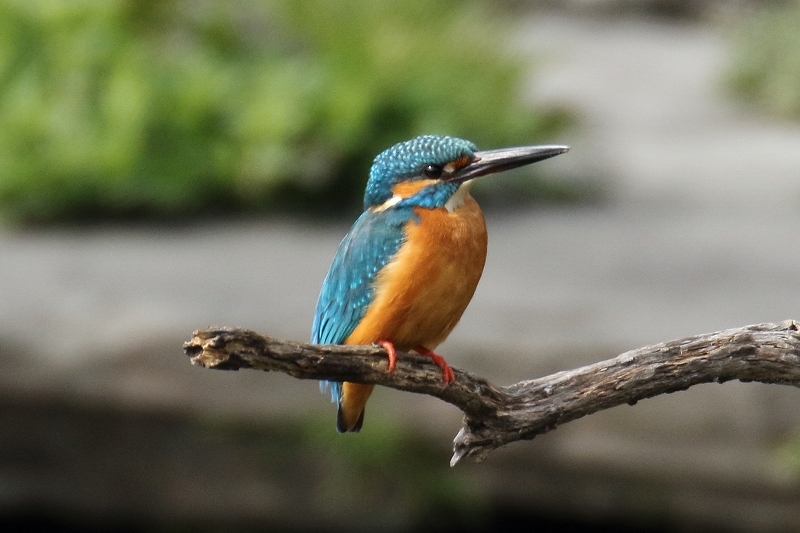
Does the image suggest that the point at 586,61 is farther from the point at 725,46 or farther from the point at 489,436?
the point at 489,436

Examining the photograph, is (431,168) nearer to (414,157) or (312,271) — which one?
(414,157)

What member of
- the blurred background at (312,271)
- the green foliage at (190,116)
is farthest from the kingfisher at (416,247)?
the green foliage at (190,116)

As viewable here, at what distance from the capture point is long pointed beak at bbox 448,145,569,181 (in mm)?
2453

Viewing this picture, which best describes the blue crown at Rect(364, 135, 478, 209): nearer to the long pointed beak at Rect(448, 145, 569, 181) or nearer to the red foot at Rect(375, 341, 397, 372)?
the long pointed beak at Rect(448, 145, 569, 181)

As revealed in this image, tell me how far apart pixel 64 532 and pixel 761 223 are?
4796 millimetres

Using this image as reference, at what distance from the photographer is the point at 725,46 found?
13617mm

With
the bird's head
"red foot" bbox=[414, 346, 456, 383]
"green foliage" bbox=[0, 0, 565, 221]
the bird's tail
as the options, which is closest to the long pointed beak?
the bird's head

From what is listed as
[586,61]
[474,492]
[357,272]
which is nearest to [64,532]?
[474,492]

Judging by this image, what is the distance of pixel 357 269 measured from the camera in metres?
2.72

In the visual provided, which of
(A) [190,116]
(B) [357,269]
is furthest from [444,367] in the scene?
(A) [190,116]

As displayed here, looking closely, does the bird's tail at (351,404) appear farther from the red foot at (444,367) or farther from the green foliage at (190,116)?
the green foliage at (190,116)

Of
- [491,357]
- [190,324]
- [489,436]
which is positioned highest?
[190,324]

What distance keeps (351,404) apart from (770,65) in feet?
33.1

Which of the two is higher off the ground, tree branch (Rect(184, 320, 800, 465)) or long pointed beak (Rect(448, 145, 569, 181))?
long pointed beak (Rect(448, 145, 569, 181))
